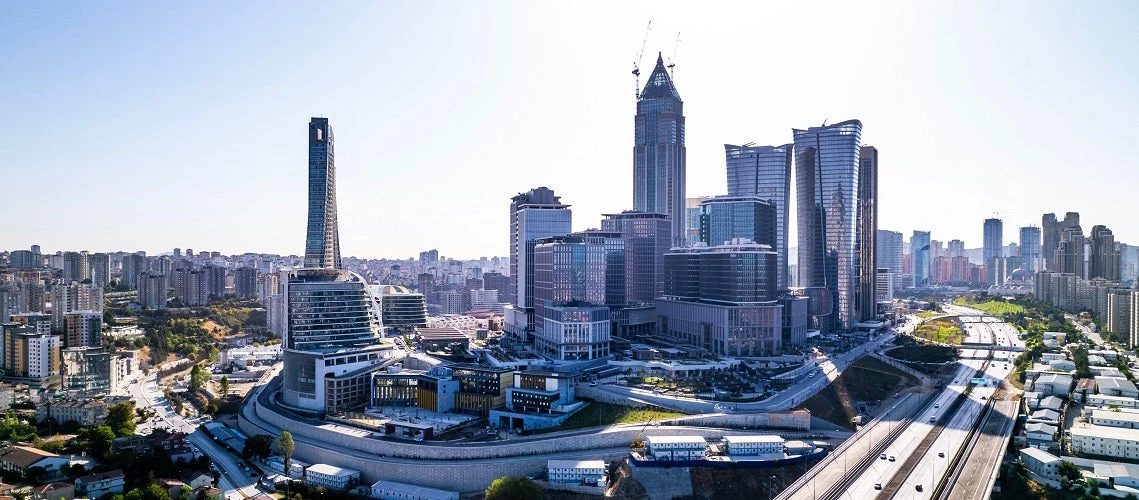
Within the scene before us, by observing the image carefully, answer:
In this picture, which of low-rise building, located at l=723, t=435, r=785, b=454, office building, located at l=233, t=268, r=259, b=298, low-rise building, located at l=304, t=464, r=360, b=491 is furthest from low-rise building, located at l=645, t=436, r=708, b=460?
office building, located at l=233, t=268, r=259, b=298

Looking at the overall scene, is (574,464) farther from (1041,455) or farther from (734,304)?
(734,304)

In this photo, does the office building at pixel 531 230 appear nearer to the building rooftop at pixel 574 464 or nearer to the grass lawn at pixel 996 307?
the building rooftop at pixel 574 464

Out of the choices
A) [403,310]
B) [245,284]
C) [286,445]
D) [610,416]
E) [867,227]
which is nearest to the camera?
[286,445]

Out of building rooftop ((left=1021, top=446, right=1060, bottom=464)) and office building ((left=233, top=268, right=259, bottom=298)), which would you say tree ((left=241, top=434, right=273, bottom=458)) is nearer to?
building rooftop ((left=1021, top=446, right=1060, bottom=464))

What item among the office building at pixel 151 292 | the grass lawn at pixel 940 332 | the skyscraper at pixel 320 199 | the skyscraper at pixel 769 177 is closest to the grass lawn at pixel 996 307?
the grass lawn at pixel 940 332

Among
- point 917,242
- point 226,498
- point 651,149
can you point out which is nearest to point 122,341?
point 226,498

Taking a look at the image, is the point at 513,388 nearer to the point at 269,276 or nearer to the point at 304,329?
the point at 304,329

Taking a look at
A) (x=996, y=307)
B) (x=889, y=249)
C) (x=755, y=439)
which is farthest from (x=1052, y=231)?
(x=755, y=439)
